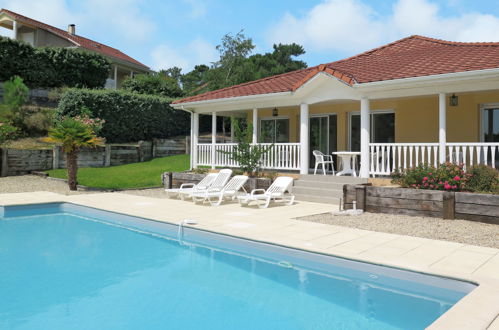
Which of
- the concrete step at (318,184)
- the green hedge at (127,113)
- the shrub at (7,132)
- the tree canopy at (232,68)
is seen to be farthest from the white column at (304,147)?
the tree canopy at (232,68)

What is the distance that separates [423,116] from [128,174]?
41.6 feet

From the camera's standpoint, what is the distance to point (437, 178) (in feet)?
31.6

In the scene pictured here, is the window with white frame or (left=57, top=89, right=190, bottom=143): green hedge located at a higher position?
(left=57, top=89, right=190, bottom=143): green hedge

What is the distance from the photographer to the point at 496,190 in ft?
29.8

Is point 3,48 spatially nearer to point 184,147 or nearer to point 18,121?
point 18,121

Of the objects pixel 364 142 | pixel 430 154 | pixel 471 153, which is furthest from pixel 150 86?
pixel 471 153

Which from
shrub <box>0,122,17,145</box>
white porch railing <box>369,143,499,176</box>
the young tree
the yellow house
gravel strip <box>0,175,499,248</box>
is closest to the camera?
gravel strip <box>0,175,499,248</box>

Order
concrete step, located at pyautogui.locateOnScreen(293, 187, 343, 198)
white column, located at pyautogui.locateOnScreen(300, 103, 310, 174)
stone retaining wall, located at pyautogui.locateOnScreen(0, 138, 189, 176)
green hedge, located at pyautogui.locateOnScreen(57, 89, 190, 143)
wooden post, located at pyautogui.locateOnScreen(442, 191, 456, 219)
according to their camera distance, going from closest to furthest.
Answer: wooden post, located at pyautogui.locateOnScreen(442, 191, 456, 219) < concrete step, located at pyautogui.locateOnScreen(293, 187, 343, 198) < white column, located at pyautogui.locateOnScreen(300, 103, 310, 174) < stone retaining wall, located at pyautogui.locateOnScreen(0, 138, 189, 176) < green hedge, located at pyautogui.locateOnScreen(57, 89, 190, 143)

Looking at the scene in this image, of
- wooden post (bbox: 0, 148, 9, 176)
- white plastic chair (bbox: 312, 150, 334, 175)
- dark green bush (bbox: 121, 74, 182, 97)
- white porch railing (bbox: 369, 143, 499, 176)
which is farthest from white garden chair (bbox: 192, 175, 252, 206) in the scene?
dark green bush (bbox: 121, 74, 182, 97)

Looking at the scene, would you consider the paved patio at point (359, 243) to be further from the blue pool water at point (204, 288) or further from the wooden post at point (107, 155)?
the wooden post at point (107, 155)

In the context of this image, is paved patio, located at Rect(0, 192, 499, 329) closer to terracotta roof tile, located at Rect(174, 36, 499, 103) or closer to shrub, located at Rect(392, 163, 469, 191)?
shrub, located at Rect(392, 163, 469, 191)

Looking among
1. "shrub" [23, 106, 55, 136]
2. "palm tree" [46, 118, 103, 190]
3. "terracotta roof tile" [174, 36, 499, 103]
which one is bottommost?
"palm tree" [46, 118, 103, 190]

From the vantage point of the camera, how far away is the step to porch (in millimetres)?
12000

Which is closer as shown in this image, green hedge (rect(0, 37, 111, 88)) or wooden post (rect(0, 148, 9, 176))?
wooden post (rect(0, 148, 9, 176))
